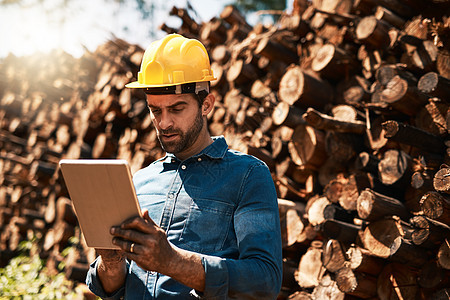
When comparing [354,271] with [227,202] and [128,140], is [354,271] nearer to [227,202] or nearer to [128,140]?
[227,202]

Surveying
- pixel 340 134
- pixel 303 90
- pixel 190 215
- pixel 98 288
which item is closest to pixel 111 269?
pixel 98 288

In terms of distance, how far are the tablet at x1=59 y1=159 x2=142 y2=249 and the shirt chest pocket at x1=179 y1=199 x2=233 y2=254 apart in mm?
295

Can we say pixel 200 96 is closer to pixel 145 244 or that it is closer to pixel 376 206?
pixel 145 244

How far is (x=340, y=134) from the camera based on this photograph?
3037 mm

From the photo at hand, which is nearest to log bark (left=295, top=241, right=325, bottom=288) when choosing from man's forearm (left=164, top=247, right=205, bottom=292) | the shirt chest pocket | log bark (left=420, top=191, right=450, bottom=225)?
log bark (left=420, top=191, right=450, bottom=225)

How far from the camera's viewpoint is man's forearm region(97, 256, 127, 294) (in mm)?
1646

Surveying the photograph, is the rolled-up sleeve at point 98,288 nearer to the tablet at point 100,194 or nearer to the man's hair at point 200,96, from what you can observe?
the tablet at point 100,194

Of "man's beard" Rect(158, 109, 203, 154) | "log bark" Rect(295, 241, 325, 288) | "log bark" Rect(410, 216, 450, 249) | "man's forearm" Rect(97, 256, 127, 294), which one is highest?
"man's beard" Rect(158, 109, 203, 154)

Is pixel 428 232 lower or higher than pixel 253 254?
lower

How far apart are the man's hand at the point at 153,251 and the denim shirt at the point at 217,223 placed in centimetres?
6

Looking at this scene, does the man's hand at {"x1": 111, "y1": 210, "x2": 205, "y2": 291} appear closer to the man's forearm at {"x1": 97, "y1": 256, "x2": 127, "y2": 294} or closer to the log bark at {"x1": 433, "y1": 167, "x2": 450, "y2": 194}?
the man's forearm at {"x1": 97, "y1": 256, "x2": 127, "y2": 294}

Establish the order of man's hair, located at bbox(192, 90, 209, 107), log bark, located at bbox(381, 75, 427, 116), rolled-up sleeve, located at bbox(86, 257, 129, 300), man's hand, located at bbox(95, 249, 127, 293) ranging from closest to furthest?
1. man's hand, located at bbox(95, 249, 127, 293)
2. rolled-up sleeve, located at bbox(86, 257, 129, 300)
3. man's hair, located at bbox(192, 90, 209, 107)
4. log bark, located at bbox(381, 75, 427, 116)

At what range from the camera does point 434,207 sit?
2.27 meters

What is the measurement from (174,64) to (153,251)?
0.87m
